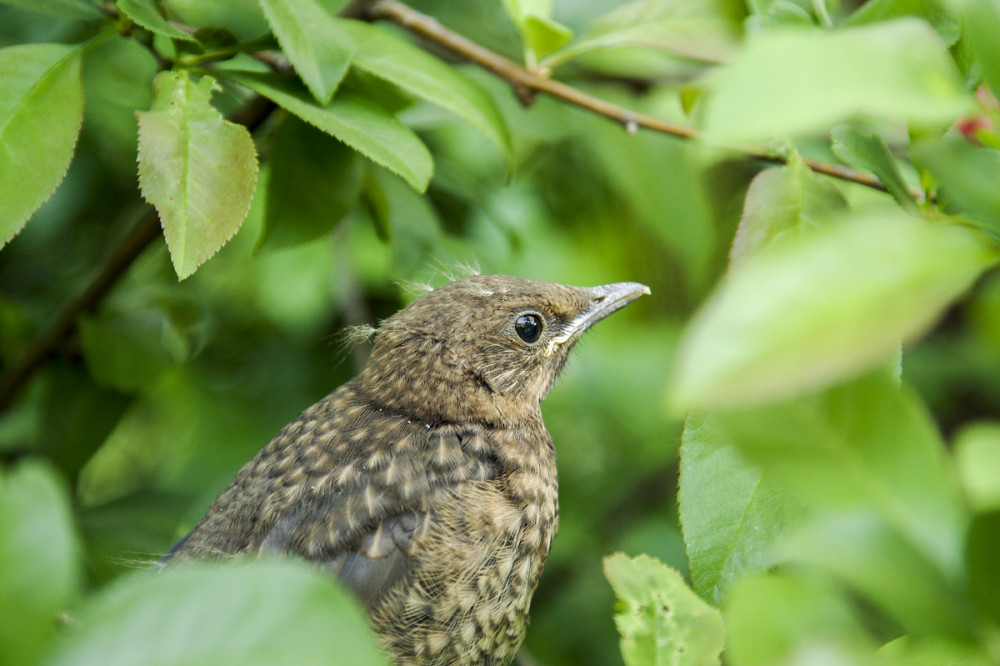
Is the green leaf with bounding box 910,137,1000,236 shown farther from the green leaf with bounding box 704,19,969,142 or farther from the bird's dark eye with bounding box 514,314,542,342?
the bird's dark eye with bounding box 514,314,542,342

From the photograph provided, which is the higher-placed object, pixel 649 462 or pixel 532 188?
pixel 532 188

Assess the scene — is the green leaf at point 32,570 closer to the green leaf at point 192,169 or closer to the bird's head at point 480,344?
the green leaf at point 192,169

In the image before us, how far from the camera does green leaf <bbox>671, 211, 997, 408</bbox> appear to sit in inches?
21.7

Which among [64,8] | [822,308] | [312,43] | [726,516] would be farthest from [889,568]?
[64,8]

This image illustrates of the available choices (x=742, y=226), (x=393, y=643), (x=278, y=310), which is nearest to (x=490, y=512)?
(x=393, y=643)

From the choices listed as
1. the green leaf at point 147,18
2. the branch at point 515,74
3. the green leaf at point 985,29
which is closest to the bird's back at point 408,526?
the branch at point 515,74

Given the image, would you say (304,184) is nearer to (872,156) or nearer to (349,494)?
(349,494)

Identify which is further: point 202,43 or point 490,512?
point 490,512

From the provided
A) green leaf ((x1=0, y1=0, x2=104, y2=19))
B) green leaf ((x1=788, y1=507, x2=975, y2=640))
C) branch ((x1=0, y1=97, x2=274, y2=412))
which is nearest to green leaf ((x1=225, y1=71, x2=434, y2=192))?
green leaf ((x1=0, y1=0, x2=104, y2=19))

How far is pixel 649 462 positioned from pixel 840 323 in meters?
2.31

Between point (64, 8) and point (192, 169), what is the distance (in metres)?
0.45

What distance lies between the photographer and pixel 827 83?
2.02ft

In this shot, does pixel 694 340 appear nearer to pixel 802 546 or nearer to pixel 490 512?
pixel 802 546

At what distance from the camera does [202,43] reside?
1501 millimetres
